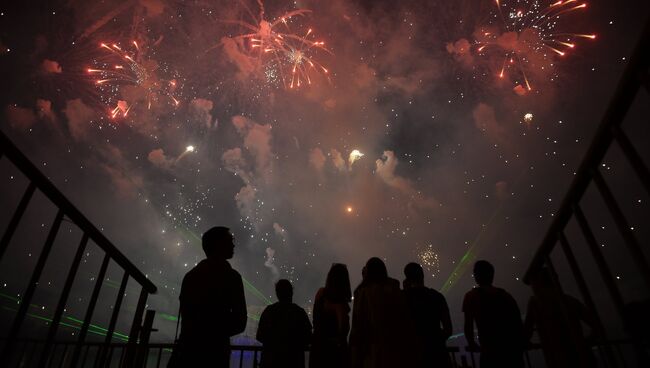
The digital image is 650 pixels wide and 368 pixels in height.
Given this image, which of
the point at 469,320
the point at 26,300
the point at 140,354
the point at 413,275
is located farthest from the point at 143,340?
the point at 469,320

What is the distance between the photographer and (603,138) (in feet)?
6.15

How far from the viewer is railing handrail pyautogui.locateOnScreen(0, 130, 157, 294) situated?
1963mm

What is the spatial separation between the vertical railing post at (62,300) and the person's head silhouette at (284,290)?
7.49 feet

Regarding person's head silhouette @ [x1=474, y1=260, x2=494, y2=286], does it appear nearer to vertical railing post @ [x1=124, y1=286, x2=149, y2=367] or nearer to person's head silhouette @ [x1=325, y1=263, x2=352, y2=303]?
person's head silhouette @ [x1=325, y1=263, x2=352, y2=303]

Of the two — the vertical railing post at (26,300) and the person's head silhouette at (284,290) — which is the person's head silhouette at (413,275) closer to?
the person's head silhouette at (284,290)

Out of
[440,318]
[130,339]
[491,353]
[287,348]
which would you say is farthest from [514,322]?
[130,339]

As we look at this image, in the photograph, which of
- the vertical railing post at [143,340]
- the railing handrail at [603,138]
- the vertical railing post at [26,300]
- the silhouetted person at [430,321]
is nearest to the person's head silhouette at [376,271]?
the silhouetted person at [430,321]

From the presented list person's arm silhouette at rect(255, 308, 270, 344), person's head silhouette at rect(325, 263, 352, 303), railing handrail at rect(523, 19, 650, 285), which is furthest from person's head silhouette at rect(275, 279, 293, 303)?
railing handrail at rect(523, 19, 650, 285)

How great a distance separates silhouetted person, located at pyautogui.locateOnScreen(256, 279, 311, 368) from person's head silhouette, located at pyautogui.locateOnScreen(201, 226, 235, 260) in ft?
4.05

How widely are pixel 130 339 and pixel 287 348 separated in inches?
65.9

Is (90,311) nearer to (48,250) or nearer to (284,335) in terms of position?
(48,250)

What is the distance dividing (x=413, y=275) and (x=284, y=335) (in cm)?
168

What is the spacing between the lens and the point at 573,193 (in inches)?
85.1

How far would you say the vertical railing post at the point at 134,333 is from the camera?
366 centimetres
